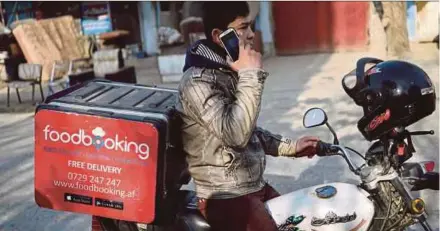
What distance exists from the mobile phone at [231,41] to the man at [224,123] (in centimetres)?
3

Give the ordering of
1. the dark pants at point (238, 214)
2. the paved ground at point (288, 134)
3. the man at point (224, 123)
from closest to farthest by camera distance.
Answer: the man at point (224, 123)
the dark pants at point (238, 214)
the paved ground at point (288, 134)

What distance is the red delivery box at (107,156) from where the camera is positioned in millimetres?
2238

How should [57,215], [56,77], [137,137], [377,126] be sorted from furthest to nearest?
[56,77] < [57,215] < [377,126] < [137,137]

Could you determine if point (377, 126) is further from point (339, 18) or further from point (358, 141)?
point (339, 18)

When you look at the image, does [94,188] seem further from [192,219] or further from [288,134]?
[288,134]

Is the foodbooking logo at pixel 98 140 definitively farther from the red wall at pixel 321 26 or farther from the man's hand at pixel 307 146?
the red wall at pixel 321 26

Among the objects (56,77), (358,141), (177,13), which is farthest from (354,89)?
(177,13)

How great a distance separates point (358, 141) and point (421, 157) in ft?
3.05

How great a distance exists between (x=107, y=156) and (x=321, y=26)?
15.0 metres

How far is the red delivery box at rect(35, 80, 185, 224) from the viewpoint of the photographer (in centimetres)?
224

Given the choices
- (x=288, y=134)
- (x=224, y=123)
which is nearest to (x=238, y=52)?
(x=224, y=123)

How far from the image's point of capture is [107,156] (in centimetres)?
229

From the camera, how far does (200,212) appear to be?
241 centimetres

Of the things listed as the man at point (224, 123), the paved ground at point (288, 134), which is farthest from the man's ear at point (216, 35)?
the paved ground at point (288, 134)
